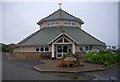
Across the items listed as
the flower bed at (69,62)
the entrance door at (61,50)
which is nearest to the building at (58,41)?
the entrance door at (61,50)

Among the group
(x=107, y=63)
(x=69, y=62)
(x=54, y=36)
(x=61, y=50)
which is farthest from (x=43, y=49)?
(x=107, y=63)

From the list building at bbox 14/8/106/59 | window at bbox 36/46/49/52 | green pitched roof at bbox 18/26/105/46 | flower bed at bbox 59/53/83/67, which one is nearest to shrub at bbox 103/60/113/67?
flower bed at bbox 59/53/83/67

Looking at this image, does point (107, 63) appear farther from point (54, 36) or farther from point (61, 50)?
point (54, 36)

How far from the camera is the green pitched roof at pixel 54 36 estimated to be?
37.0 m

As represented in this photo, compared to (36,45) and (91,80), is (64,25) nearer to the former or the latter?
(36,45)

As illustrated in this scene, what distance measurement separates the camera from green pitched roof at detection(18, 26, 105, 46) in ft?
121

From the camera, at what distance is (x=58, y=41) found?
35.4 m

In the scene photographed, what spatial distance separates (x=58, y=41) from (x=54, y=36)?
2.47 meters

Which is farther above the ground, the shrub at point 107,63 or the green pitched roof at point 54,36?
the green pitched roof at point 54,36

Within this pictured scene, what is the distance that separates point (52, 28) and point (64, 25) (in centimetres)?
224

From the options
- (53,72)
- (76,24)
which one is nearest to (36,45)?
(76,24)

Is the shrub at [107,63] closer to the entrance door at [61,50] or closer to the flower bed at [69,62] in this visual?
the flower bed at [69,62]

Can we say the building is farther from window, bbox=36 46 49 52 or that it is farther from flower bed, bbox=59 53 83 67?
flower bed, bbox=59 53 83 67

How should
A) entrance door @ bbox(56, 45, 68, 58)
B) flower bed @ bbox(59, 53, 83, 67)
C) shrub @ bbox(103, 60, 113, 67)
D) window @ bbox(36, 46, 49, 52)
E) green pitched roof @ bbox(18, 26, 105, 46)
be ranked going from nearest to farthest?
1. flower bed @ bbox(59, 53, 83, 67)
2. shrub @ bbox(103, 60, 113, 67)
3. entrance door @ bbox(56, 45, 68, 58)
4. window @ bbox(36, 46, 49, 52)
5. green pitched roof @ bbox(18, 26, 105, 46)
